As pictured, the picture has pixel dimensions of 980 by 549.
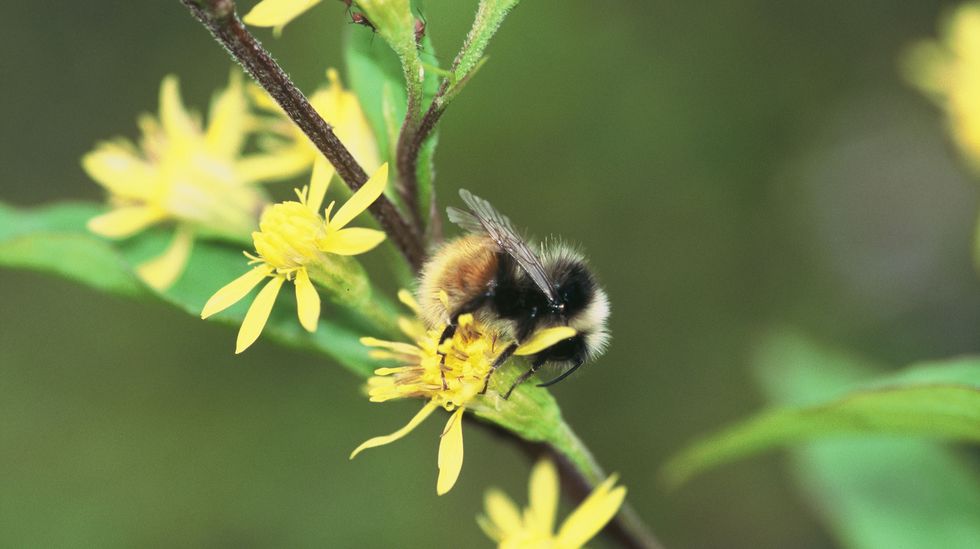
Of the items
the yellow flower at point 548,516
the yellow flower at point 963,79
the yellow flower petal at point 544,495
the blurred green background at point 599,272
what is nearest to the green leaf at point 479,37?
the yellow flower at point 548,516

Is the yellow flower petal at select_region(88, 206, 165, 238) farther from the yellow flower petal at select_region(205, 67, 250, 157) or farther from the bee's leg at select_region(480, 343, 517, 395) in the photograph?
the bee's leg at select_region(480, 343, 517, 395)

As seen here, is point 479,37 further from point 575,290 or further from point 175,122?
point 175,122

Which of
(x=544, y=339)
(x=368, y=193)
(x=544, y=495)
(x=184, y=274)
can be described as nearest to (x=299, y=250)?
(x=368, y=193)

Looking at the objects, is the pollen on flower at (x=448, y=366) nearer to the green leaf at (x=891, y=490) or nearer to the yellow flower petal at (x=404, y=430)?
the yellow flower petal at (x=404, y=430)

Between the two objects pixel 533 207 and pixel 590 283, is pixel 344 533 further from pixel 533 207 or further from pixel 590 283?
pixel 590 283

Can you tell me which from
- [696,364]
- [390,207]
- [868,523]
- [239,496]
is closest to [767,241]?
[696,364]

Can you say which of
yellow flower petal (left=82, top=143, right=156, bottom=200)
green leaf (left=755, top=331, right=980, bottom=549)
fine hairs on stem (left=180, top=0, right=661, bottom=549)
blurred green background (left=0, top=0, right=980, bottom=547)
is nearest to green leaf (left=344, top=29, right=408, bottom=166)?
fine hairs on stem (left=180, top=0, right=661, bottom=549)
